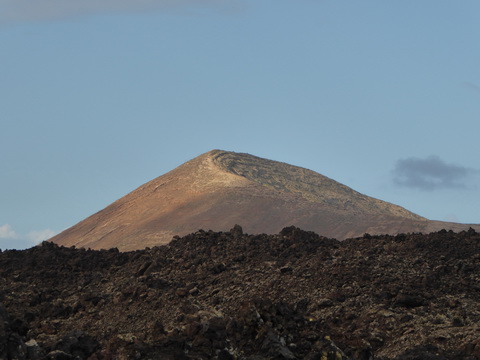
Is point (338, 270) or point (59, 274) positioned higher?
point (59, 274)

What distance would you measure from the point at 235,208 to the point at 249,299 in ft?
185

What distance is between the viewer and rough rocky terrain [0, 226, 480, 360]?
20922mm

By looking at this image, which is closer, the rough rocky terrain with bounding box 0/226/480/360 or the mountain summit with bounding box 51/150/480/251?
the rough rocky terrain with bounding box 0/226/480/360

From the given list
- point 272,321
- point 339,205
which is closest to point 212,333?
point 272,321

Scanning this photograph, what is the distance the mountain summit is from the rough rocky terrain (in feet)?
142

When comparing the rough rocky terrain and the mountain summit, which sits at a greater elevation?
the mountain summit

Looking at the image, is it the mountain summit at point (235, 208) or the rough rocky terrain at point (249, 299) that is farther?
the mountain summit at point (235, 208)

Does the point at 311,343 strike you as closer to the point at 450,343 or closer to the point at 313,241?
the point at 450,343

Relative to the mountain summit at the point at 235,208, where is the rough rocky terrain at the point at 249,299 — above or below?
below

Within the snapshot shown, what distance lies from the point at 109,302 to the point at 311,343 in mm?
6024

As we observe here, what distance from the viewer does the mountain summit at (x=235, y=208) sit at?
76.7 meters

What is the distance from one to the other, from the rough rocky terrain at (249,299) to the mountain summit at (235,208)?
43375 mm

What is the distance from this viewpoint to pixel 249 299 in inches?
951

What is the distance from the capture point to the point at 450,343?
2208 centimetres
